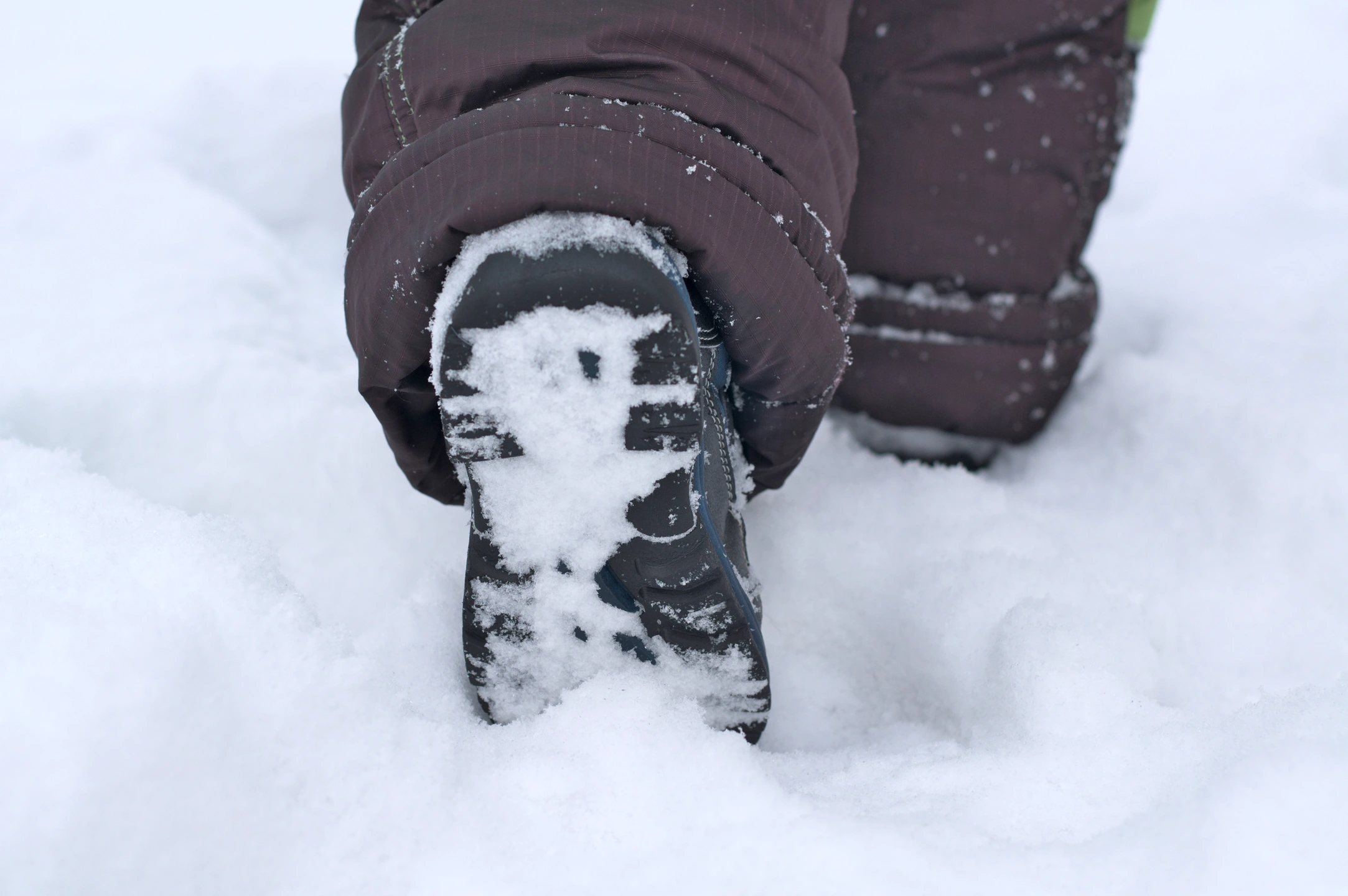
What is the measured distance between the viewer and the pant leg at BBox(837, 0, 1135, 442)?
0.90m

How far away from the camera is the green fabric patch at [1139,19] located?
2.96ft

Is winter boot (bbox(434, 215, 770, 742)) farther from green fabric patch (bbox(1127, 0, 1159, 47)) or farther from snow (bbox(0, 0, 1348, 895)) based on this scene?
green fabric patch (bbox(1127, 0, 1159, 47))

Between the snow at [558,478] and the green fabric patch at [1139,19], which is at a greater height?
→ the green fabric patch at [1139,19]

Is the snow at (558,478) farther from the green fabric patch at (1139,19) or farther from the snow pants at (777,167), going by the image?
the green fabric patch at (1139,19)

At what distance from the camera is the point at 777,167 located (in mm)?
611

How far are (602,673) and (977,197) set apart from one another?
2.09 feet

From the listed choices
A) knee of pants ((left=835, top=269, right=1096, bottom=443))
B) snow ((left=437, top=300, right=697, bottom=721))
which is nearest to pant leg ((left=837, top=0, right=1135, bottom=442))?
knee of pants ((left=835, top=269, right=1096, bottom=443))

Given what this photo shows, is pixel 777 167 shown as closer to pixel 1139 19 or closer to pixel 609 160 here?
pixel 609 160

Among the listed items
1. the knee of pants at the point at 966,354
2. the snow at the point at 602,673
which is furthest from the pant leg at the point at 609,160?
the knee of pants at the point at 966,354

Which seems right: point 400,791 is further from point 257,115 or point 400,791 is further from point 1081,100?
point 257,115

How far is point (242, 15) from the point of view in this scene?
1666 millimetres

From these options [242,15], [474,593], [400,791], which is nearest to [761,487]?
[474,593]

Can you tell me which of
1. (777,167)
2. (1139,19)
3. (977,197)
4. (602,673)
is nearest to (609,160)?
(777,167)

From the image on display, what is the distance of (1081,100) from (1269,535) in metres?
0.45
